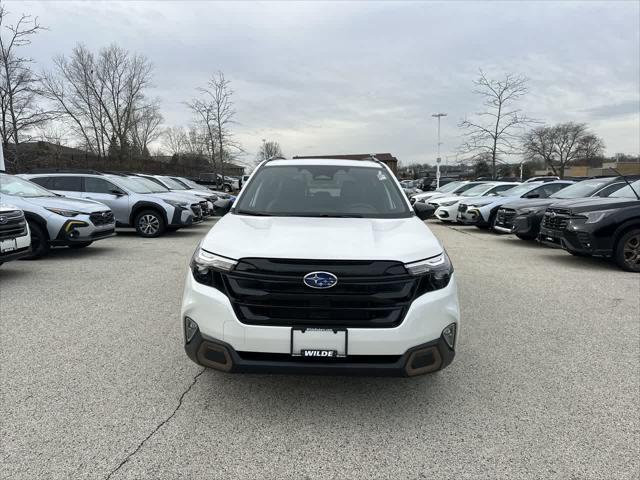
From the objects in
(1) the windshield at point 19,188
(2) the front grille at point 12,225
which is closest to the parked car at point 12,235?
(2) the front grille at point 12,225

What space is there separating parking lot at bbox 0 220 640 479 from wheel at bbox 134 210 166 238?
21.4ft

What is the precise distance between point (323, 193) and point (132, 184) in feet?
32.2

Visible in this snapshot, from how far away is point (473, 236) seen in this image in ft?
42.0

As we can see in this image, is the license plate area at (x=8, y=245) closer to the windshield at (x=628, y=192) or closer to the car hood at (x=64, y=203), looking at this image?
the car hood at (x=64, y=203)

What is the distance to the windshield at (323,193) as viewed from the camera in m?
3.81

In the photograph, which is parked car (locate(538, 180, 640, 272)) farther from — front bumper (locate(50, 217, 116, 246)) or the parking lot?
front bumper (locate(50, 217, 116, 246))

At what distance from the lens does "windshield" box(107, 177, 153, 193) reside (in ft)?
38.5

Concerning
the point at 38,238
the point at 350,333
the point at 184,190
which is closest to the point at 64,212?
the point at 38,238

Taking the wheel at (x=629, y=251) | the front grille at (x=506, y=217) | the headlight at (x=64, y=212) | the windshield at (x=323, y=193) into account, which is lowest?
the wheel at (x=629, y=251)

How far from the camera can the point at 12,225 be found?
237 inches

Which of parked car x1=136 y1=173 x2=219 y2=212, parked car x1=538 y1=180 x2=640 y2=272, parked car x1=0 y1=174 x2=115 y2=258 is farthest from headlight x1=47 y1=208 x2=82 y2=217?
parked car x1=538 y1=180 x2=640 y2=272

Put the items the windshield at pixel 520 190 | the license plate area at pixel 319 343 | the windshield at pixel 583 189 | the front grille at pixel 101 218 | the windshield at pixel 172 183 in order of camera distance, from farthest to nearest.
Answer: the windshield at pixel 172 183 → the windshield at pixel 520 190 → the windshield at pixel 583 189 → the front grille at pixel 101 218 → the license plate area at pixel 319 343

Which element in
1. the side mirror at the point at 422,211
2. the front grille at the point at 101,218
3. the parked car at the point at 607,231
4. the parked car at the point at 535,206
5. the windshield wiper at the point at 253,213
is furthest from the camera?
the parked car at the point at 535,206

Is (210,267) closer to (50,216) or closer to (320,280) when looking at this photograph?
(320,280)
